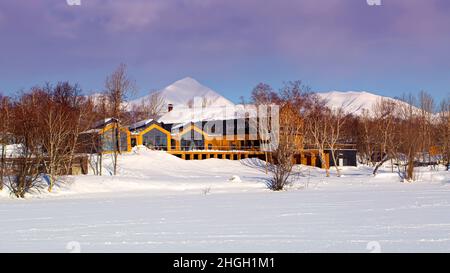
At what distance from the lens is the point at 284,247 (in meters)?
9.27

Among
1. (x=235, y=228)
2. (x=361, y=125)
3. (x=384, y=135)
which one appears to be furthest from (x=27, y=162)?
(x=361, y=125)

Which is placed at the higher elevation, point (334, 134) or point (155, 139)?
point (334, 134)

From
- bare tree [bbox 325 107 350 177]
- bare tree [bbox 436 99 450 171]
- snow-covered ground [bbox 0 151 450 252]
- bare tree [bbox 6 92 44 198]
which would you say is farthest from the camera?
bare tree [bbox 436 99 450 171]

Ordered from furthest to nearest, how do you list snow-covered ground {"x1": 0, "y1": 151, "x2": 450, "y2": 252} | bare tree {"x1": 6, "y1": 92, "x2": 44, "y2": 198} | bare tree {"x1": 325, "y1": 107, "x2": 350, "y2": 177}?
1. bare tree {"x1": 325, "y1": 107, "x2": 350, "y2": 177}
2. bare tree {"x1": 6, "y1": 92, "x2": 44, "y2": 198}
3. snow-covered ground {"x1": 0, "y1": 151, "x2": 450, "y2": 252}

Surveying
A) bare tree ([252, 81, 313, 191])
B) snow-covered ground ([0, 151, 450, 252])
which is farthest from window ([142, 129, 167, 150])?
snow-covered ground ([0, 151, 450, 252])

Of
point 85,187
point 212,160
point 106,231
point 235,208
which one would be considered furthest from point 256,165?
point 106,231

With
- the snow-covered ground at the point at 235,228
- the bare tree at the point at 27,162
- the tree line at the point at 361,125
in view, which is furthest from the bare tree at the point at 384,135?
the bare tree at the point at 27,162

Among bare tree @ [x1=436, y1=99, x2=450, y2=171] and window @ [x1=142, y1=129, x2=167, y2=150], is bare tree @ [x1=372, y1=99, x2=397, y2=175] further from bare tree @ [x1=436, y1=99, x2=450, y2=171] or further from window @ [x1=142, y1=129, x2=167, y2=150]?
window @ [x1=142, y1=129, x2=167, y2=150]

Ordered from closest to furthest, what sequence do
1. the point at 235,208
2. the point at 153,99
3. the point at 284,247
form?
1. the point at 284,247
2. the point at 235,208
3. the point at 153,99

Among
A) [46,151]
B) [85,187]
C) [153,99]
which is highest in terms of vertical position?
[153,99]

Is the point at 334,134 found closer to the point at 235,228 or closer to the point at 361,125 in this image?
the point at 361,125
